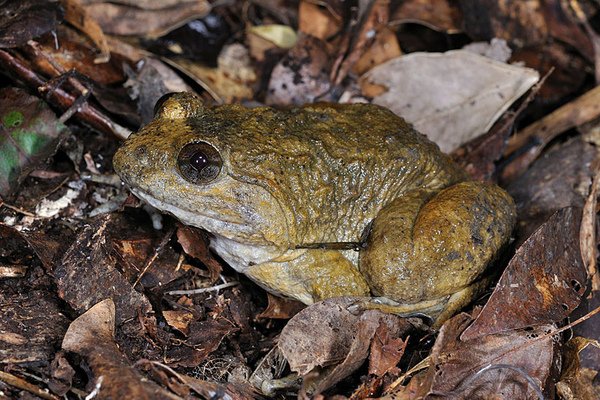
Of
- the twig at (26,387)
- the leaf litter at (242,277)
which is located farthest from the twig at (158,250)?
the twig at (26,387)

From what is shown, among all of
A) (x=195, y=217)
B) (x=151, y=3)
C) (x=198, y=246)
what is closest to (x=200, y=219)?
(x=195, y=217)

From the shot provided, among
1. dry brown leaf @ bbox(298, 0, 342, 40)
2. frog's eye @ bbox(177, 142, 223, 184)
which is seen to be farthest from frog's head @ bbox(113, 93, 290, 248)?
dry brown leaf @ bbox(298, 0, 342, 40)

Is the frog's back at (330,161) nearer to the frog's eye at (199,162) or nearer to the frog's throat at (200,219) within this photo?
the frog's eye at (199,162)

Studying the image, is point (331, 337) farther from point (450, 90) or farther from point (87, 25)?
point (87, 25)

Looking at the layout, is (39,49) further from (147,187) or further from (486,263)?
(486,263)

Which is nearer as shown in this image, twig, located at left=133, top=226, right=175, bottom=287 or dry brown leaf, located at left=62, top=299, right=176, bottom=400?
dry brown leaf, located at left=62, top=299, right=176, bottom=400

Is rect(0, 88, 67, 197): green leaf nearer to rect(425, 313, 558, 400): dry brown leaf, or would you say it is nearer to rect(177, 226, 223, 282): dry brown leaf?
rect(177, 226, 223, 282): dry brown leaf

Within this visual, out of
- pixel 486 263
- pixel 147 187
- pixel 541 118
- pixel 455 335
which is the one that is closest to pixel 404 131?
pixel 486 263
